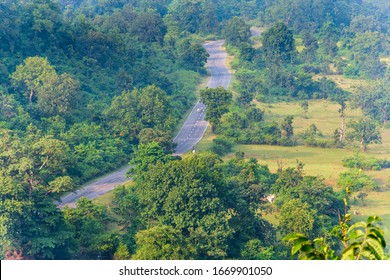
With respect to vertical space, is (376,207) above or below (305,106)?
above

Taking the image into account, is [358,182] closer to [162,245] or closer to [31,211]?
[162,245]

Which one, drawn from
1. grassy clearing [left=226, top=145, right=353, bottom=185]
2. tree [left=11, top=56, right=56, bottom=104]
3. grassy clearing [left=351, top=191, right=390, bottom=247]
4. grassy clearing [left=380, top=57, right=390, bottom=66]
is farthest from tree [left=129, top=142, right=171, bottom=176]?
grassy clearing [left=380, top=57, right=390, bottom=66]

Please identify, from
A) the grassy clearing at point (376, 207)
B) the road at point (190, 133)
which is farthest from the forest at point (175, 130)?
the road at point (190, 133)

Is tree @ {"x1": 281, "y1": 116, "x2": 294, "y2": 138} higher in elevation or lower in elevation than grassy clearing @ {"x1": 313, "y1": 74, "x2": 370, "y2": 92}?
Answer: higher

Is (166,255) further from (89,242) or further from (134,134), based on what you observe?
(134,134)

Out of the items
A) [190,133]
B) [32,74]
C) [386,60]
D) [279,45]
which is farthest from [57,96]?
[386,60]

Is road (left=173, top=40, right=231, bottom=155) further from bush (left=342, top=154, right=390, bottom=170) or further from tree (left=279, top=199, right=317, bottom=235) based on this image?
tree (left=279, top=199, right=317, bottom=235)
